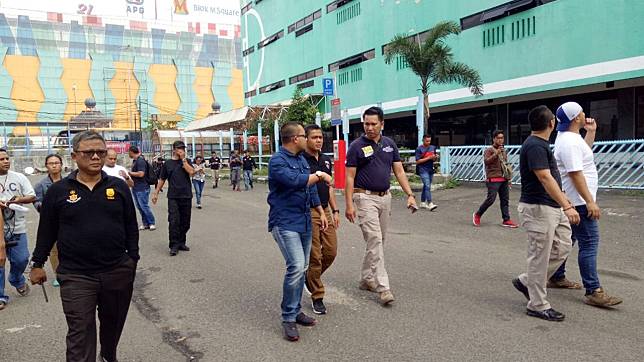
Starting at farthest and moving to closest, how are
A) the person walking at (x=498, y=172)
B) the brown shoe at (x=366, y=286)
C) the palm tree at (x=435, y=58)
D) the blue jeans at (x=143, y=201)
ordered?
the palm tree at (x=435, y=58) → the blue jeans at (x=143, y=201) → the person walking at (x=498, y=172) → the brown shoe at (x=366, y=286)

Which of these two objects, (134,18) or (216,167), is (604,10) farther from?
(134,18)

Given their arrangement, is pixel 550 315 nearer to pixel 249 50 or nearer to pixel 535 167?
pixel 535 167

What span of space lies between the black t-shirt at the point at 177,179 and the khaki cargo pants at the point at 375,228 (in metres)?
3.83

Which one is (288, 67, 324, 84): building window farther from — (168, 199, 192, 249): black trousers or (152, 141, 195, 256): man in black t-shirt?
(168, 199, 192, 249): black trousers

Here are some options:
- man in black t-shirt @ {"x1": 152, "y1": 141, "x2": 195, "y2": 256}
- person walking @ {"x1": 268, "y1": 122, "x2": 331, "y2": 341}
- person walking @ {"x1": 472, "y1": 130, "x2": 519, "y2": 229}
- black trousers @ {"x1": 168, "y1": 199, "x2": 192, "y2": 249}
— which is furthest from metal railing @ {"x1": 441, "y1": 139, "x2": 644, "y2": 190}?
person walking @ {"x1": 268, "y1": 122, "x2": 331, "y2": 341}

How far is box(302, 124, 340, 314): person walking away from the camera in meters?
4.65

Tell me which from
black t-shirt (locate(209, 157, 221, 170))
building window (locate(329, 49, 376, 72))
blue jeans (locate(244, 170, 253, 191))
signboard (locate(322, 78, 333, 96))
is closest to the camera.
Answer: signboard (locate(322, 78, 333, 96))

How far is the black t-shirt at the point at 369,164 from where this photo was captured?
5.03 metres

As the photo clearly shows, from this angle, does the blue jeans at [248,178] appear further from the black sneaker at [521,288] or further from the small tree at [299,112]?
the black sneaker at [521,288]

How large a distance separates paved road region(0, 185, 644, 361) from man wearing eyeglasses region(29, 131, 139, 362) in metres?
0.85

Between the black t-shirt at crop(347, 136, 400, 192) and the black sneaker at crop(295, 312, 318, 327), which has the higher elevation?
the black t-shirt at crop(347, 136, 400, 192)

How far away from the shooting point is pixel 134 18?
283 ft

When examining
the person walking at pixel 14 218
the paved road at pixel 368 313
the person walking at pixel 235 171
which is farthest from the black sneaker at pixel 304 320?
the person walking at pixel 235 171

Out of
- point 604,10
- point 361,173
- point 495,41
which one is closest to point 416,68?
point 495,41
